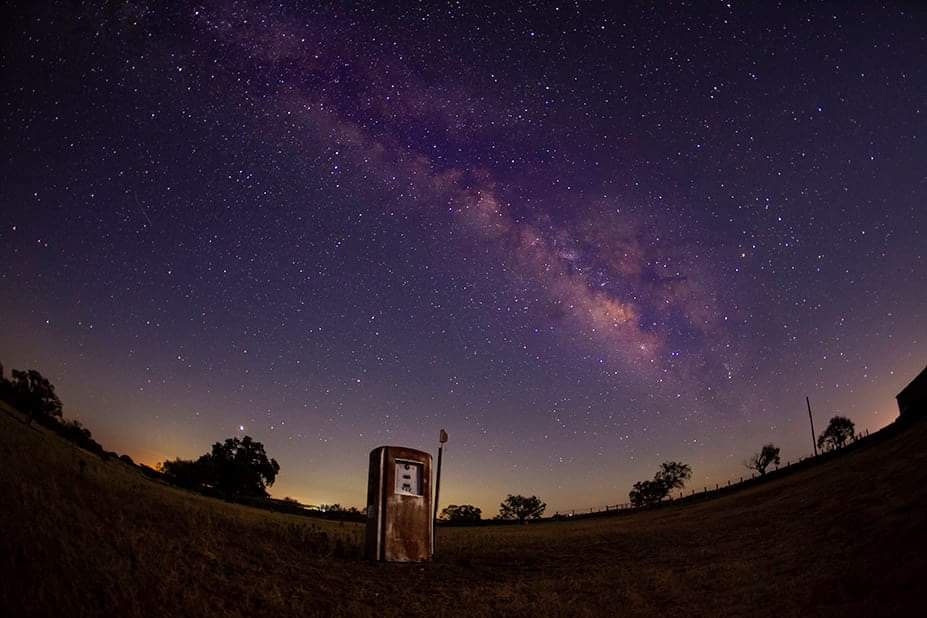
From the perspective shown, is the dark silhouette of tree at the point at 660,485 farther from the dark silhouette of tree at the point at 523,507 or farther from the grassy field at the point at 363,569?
the grassy field at the point at 363,569

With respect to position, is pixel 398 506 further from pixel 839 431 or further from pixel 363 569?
pixel 839 431

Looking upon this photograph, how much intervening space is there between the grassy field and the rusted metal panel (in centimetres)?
51

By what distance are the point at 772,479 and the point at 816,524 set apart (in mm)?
32505

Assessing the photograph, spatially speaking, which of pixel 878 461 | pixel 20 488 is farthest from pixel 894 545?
pixel 878 461

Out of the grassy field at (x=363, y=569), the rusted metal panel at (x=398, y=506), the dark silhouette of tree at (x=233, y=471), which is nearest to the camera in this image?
the grassy field at (x=363, y=569)

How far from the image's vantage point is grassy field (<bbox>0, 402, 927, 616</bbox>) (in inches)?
197

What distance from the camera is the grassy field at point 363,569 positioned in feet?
16.4

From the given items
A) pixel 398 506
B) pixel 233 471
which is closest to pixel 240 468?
pixel 233 471

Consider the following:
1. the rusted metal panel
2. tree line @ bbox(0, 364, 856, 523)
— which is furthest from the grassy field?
tree line @ bbox(0, 364, 856, 523)

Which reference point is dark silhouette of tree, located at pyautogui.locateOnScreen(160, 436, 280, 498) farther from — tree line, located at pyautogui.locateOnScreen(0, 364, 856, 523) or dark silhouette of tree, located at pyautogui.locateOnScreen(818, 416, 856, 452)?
dark silhouette of tree, located at pyautogui.locateOnScreen(818, 416, 856, 452)

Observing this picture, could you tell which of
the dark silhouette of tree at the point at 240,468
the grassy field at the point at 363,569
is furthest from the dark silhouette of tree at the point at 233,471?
the grassy field at the point at 363,569

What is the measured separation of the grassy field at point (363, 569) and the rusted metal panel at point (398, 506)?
51 centimetres

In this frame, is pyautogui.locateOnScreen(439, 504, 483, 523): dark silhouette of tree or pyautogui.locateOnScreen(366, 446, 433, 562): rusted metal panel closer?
pyautogui.locateOnScreen(366, 446, 433, 562): rusted metal panel

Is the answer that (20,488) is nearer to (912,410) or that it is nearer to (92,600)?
(92,600)
